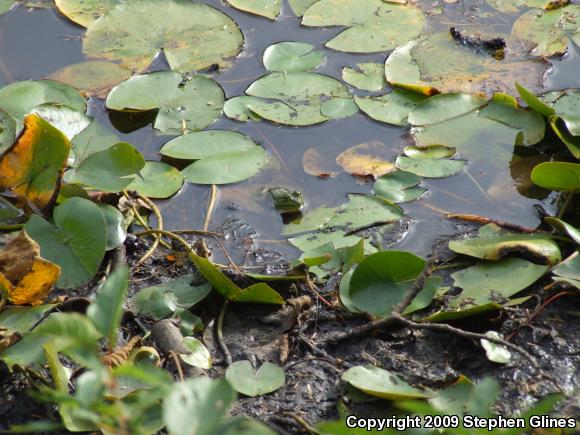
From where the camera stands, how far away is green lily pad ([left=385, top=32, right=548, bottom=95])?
2750mm

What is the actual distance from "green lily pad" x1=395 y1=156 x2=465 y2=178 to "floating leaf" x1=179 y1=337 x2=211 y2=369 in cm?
91

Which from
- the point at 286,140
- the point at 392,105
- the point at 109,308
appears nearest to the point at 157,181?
the point at 286,140

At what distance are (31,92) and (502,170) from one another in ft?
4.99

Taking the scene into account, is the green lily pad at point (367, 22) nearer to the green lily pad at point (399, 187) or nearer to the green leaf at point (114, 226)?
the green lily pad at point (399, 187)

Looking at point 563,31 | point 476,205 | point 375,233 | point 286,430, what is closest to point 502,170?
point 476,205

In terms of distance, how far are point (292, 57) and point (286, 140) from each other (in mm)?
423

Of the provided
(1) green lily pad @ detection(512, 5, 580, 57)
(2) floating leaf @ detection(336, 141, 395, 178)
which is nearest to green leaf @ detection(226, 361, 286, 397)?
(2) floating leaf @ detection(336, 141, 395, 178)

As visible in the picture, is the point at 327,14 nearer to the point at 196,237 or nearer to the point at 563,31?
the point at 563,31

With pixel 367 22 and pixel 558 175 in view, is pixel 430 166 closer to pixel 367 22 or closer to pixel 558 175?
pixel 558 175

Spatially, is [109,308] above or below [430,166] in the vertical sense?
above

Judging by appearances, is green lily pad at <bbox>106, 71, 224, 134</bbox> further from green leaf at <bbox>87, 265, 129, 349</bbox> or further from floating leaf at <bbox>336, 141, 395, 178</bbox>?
green leaf at <bbox>87, 265, 129, 349</bbox>

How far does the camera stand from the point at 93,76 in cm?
284

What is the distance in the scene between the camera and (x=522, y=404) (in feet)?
5.51

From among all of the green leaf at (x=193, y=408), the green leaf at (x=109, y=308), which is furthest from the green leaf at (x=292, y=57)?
the green leaf at (x=193, y=408)
